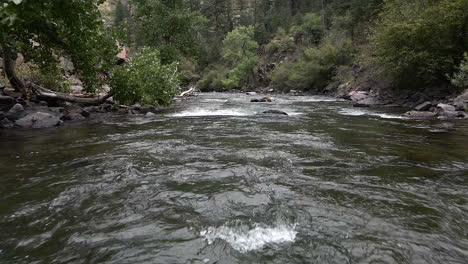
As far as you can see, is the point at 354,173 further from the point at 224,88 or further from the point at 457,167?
the point at 224,88

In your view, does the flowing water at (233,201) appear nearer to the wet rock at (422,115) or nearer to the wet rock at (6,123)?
the wet rock at (6,123)

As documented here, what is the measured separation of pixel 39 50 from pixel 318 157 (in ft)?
33.9

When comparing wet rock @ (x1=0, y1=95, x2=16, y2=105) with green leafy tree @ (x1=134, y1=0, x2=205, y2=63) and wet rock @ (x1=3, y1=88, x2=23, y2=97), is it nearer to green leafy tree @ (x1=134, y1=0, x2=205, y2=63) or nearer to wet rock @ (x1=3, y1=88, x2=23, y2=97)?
wet rock @ (x1=3, y1=88, x2=23, y2=97)

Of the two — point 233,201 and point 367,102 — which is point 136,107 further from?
point 367,102

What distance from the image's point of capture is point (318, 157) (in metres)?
7.14

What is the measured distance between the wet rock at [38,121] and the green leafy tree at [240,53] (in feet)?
127

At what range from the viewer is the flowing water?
3.36 meters

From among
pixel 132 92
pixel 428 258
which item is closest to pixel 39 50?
pixel 132 92

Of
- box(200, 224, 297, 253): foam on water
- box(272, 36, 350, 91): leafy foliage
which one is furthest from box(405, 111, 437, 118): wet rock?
box(272, 36, 350, 91): leafy foliage

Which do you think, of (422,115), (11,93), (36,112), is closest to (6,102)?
(36,112)

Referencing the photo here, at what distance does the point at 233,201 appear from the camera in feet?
15.1

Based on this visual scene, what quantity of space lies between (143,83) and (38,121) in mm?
4977

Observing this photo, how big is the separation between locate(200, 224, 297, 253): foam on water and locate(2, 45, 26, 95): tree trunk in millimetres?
10456

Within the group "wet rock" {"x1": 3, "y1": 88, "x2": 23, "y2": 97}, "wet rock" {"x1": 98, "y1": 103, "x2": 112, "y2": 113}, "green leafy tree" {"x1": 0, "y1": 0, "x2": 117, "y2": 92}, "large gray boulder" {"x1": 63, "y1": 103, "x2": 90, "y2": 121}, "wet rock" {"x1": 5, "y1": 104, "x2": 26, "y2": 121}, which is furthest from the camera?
"wet rock" {"x1": 98, "y1": 103, "x2": 112, "y2": 113}
